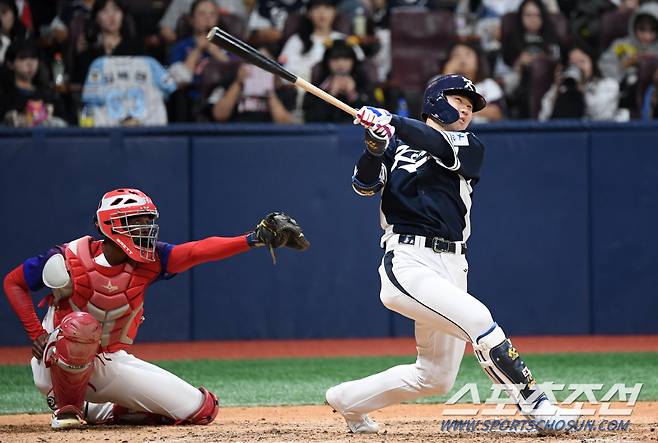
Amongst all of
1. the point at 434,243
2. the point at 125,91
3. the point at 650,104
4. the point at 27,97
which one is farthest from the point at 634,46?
the point at 434,243

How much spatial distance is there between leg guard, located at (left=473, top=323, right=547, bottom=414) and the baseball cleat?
6.99ft

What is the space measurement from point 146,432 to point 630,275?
5.56 meters

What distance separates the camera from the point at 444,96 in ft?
17.3

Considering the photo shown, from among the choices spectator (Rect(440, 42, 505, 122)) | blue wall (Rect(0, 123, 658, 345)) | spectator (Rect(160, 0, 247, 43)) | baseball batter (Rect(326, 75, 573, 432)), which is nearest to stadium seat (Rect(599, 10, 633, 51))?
spectator (Rect(440, 42, 505, 122))

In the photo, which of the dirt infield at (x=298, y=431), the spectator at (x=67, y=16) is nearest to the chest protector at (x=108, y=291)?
the dirt infield at (x=298, y=431)

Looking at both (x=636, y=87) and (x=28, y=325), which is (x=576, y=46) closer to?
(x=636, y=87)

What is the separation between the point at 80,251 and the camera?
5.75m

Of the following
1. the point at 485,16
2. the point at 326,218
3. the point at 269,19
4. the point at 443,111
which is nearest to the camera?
the point at 443,111

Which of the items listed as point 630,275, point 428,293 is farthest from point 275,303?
point 428,293

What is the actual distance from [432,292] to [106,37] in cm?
618

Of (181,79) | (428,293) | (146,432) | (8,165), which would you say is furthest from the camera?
(181,79)

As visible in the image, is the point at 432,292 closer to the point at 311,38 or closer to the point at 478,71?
the point at 478,71

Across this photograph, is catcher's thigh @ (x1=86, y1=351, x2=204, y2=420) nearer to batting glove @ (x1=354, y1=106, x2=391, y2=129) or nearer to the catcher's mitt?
the catcher's mitt

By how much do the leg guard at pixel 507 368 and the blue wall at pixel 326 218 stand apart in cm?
474
